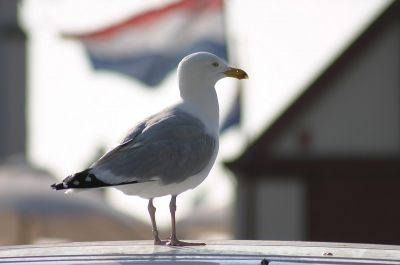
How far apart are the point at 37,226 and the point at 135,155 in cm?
995

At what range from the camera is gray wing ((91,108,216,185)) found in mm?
4410

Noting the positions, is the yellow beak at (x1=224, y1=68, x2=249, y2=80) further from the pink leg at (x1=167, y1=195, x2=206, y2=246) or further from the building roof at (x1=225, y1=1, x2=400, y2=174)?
the building roof at (x1=225, y1=1, x2=400, y2=174)

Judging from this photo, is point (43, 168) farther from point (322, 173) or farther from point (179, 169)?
point (179, 169)

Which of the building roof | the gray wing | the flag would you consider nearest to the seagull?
the gray wing

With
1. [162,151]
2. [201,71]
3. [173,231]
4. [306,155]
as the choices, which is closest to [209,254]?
[173,231]

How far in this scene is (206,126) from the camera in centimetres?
484

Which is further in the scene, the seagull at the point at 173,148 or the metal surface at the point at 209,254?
the seagull at the point at 173,148

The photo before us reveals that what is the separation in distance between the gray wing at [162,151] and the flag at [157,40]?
37.5 feet

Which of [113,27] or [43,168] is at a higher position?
[113,27]

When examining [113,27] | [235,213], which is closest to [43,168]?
[113,27]

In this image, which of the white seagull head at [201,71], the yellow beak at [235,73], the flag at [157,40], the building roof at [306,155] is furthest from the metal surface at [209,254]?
the flag at [157,40]

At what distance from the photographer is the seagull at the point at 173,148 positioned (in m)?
4.41

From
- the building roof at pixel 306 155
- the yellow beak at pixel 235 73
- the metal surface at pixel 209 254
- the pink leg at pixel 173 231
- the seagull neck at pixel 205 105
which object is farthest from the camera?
the building roof at pixel 306 155

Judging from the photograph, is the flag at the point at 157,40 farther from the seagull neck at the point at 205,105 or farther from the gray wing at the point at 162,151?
the gray wing at the point at 162,151
